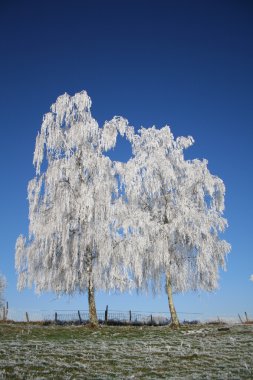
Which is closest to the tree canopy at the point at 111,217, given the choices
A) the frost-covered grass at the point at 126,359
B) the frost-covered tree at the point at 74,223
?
the frost-covered tree at the point at 74,223

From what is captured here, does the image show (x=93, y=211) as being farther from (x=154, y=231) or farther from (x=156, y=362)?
(x=156, y=362)

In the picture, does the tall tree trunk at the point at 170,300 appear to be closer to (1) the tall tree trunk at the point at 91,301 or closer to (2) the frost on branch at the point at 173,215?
(2) the frost on branch at the point at 173,215

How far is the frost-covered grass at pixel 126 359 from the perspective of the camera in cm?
973

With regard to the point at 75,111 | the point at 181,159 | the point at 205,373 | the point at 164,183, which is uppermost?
the point at 75,111

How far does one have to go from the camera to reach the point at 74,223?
2409 cm

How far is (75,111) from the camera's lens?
2664 centimetres

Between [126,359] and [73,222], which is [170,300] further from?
[126,359]

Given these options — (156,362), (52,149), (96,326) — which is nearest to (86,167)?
(52,149)

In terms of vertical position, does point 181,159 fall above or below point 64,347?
above

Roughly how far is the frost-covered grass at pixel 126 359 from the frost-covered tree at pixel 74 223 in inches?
242

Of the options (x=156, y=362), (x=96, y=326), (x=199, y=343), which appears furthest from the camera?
(x=96, y=326)

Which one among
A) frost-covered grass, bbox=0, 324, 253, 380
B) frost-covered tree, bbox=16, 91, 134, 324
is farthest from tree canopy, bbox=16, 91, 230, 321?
frost-covered grass, bbox=0, 324, 253, 380

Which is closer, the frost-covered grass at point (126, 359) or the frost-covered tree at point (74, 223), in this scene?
the frost-covered grass at point (126, 359)

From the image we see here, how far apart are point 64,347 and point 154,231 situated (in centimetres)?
1151
